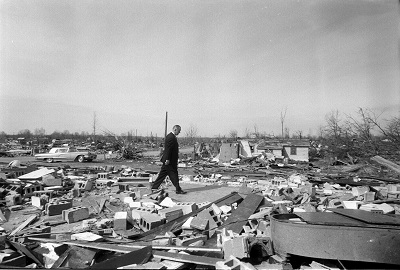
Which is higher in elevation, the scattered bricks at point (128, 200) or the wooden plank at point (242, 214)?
the wooden plank at point (242, 214)

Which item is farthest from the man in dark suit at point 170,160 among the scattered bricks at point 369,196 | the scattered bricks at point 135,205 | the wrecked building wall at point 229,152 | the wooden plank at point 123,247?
the wrecked building wall at point 229,152

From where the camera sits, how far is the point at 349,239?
2.91m

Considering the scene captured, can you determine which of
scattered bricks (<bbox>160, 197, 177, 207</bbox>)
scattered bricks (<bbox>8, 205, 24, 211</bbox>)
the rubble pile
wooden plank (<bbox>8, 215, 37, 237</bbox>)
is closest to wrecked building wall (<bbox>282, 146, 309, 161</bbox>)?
the rubble pile

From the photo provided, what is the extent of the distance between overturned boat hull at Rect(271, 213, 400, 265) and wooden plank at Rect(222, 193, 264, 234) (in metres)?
1.54

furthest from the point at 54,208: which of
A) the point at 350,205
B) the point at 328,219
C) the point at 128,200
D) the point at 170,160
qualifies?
the point at 350,205

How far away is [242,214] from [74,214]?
363cm

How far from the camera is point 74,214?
5.42 m

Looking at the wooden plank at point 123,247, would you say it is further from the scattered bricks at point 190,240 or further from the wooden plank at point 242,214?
the wooden plank at point 242,214

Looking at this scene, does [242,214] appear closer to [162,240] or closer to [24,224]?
[162,240]

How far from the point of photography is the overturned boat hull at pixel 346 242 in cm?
286

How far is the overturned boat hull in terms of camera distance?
9.38 ft

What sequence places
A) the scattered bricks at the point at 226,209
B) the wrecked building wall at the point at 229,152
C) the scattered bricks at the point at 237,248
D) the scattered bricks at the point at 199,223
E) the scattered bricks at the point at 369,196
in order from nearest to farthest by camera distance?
the scattered bricks at the point at 237,248
the scattered bricks at the point at 199,223
the scattered bricks at the point at 226,209
the scattered bricks at the point at 369,196
the wrecked building wall at the point at 229,152

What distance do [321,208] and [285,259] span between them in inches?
103

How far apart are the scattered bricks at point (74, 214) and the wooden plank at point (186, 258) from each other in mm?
2935
